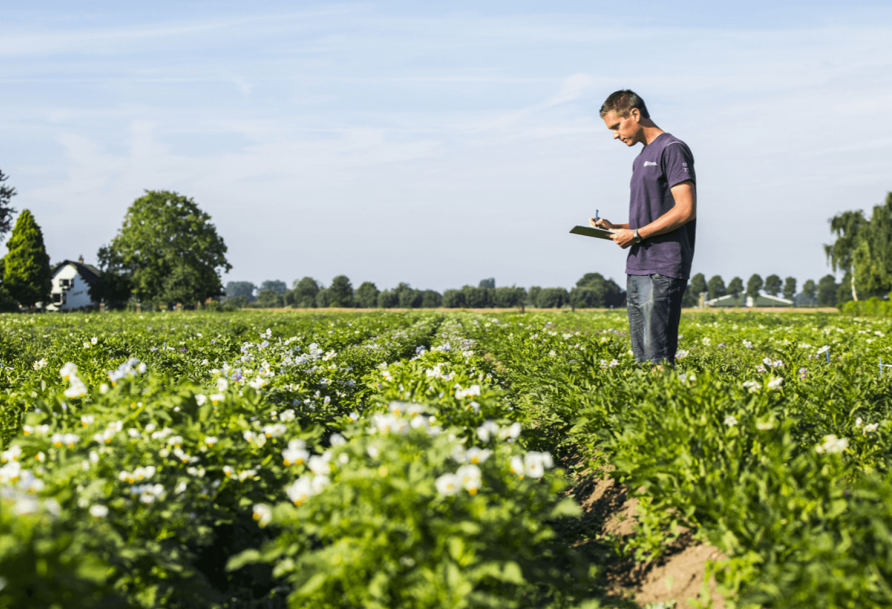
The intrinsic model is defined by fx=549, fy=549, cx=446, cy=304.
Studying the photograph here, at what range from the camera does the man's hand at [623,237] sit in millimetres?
4426

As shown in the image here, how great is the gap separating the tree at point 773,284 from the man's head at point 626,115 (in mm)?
188641

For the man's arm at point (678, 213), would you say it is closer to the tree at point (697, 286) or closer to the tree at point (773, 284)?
the tree at point (697, 286)

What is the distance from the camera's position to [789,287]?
171m

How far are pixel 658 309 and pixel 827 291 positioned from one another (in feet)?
554

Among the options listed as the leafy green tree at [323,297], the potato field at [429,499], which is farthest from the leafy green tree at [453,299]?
the potato field at [429,499]

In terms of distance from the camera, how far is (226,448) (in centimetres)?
279

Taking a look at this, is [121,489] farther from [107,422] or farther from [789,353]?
[789,353]

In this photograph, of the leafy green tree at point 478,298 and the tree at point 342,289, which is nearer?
the tree at point 342,289

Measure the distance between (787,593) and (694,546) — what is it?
47.3 inches

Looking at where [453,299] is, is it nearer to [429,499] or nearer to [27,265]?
[27,265]

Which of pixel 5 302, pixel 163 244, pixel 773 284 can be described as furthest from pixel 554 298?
pixel 773 284

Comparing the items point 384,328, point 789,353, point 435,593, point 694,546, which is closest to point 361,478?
point 435,593

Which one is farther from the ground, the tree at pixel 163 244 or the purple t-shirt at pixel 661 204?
the tree at pixel 163 244

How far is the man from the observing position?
14.3 feet
